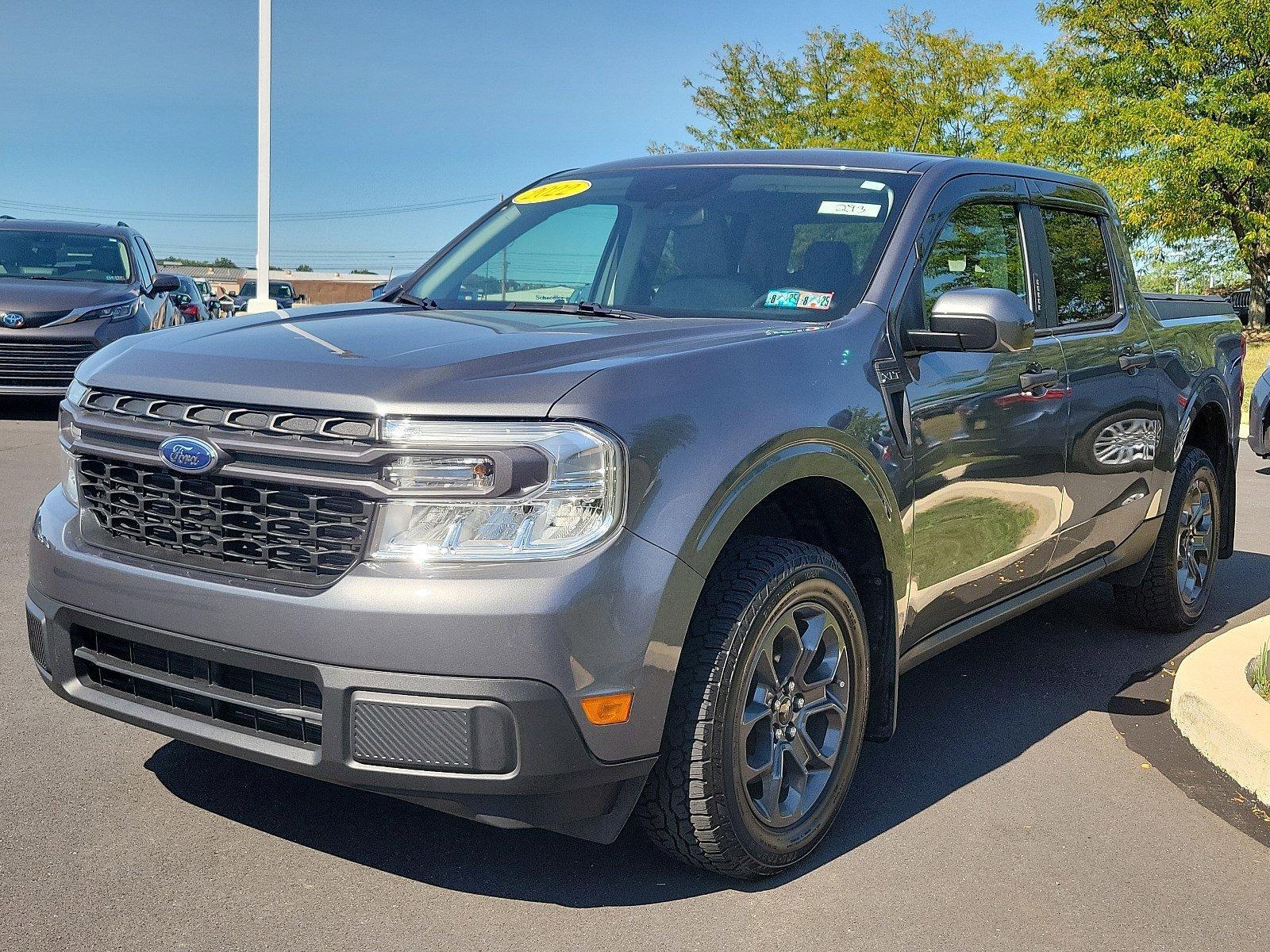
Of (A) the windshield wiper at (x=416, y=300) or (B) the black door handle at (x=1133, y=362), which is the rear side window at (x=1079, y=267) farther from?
(A) the windshield wiper at (x=416, y=300)

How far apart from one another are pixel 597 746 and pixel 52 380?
Result: 10476 mm

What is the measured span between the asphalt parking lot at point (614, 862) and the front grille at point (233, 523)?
793 millimetres

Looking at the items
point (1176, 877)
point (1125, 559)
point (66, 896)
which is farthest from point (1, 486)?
point (1176, 877)

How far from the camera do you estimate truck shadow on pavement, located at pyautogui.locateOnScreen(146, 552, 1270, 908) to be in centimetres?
337

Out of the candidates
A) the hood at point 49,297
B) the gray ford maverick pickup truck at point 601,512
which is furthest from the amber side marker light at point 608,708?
the hood at point 49,297

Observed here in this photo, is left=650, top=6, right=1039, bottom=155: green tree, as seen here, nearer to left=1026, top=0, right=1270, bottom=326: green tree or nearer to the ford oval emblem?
left=1026, top=0, right=1270, bottom=326: green tree

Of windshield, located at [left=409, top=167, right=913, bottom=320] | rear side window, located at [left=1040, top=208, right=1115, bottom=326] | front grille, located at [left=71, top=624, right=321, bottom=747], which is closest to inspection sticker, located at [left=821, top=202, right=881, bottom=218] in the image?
windshield, located at [left=409, top=167, right=913, bottom=320]

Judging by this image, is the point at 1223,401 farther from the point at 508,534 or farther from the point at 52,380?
the point at 52,380

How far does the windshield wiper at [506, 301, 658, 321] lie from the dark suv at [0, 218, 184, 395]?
342 inches

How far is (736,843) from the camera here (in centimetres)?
321

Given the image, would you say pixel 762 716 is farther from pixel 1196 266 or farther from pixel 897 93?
pixel 1196 266

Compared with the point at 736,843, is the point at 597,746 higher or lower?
higher

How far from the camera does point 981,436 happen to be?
13.4ft

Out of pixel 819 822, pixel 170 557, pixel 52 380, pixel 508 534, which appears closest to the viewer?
pixel 508 534
